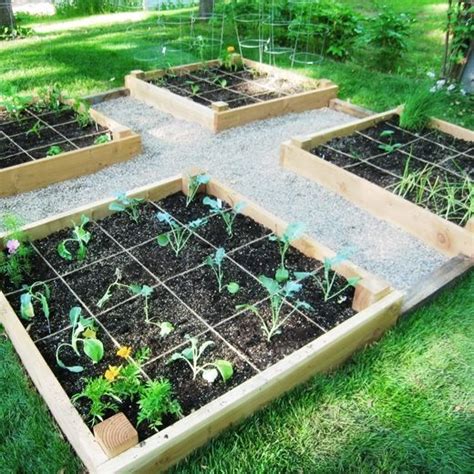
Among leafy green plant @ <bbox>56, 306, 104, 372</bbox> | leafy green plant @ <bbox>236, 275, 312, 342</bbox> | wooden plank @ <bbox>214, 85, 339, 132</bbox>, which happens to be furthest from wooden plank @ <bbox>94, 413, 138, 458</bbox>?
wooden plank @ <bbox>214, 85, 339, 132</bbox>

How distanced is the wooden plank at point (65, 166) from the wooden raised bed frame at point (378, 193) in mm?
1267

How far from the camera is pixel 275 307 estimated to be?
7.83 ft

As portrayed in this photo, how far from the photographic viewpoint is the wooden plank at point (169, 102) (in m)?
4.76

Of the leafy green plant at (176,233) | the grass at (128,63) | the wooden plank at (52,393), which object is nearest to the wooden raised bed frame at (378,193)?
the grass at (128,63)

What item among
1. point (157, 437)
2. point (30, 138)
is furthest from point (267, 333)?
point (30, 138)

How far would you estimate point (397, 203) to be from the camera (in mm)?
3426

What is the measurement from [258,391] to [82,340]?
777 mm

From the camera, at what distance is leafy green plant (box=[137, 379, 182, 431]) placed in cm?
189

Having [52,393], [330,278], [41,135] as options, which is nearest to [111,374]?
[52,393]

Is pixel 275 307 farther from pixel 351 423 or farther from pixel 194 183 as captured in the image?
pixel 194 183

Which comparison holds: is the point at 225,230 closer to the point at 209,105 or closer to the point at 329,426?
the point at 329,426

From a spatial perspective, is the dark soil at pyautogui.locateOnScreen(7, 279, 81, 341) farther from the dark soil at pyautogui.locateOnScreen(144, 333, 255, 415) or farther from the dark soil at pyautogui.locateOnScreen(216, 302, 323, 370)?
the dark soil at pyautogui.locateOnScreen(216, 302, 323, 370)

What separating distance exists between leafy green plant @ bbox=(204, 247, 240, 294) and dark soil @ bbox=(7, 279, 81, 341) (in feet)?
2.21

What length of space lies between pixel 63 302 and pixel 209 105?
306 centimetres
